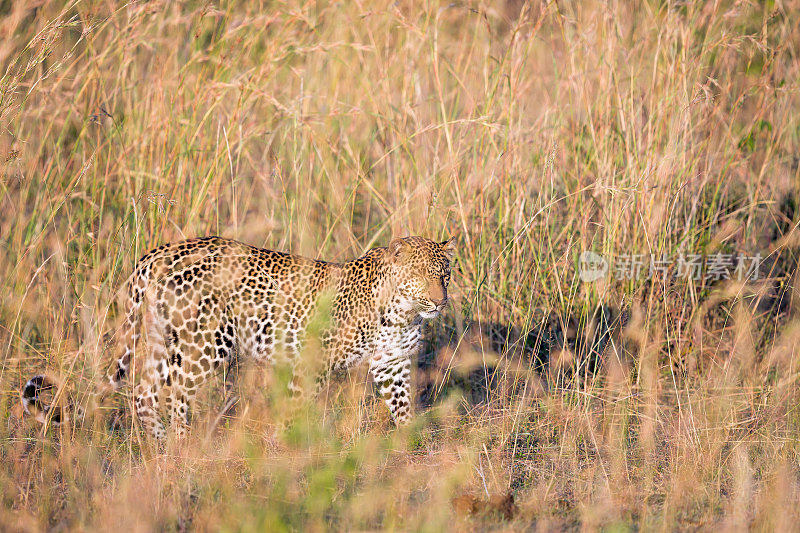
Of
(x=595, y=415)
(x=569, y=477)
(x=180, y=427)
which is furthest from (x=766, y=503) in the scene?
(x=180, y=427)

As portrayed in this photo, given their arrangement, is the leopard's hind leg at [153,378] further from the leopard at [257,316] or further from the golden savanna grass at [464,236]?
the golden savanna grass at [464,236]

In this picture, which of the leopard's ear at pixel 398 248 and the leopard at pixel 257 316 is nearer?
the leopard at pixel 257 316

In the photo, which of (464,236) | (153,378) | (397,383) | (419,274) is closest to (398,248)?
(419,274)

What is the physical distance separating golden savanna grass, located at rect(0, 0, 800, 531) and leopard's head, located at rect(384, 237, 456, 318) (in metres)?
0.50

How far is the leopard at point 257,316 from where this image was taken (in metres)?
5.23

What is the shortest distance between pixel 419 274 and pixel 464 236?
1295mm

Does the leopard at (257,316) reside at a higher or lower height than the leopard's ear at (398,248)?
lower

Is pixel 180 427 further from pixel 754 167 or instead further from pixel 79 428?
pixel 754 167

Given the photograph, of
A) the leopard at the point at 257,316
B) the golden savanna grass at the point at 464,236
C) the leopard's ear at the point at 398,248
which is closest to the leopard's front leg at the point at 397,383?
the leopard at the point at 257,316

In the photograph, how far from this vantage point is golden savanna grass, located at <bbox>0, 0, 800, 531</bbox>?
15.3 ft

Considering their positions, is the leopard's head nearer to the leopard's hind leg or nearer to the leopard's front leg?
the leopard's front leg

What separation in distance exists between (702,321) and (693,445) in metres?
1.83

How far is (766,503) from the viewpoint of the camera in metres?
4.28

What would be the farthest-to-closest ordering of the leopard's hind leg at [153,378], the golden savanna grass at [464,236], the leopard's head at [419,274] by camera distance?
the leopard's head at [419,274], the leopard's hind leg at [153,378], the golden savanna grass at [464,236]
